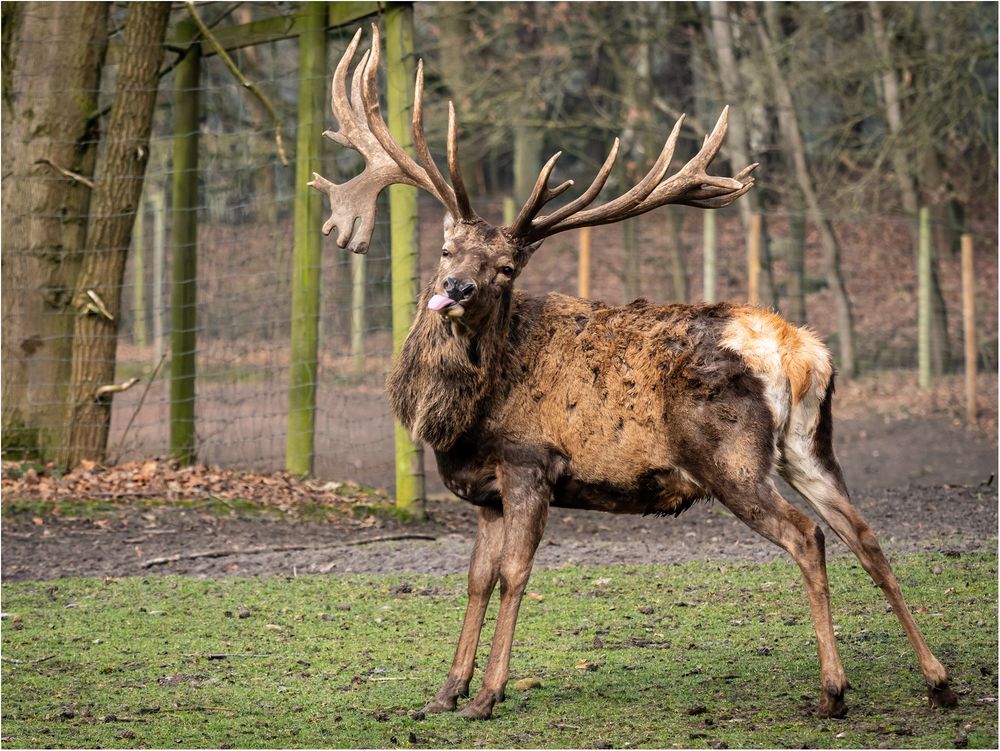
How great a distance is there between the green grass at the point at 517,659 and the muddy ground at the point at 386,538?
370 millimetres

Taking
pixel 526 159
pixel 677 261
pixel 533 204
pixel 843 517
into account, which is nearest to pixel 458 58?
pixel 526 159

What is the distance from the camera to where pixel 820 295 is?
19.9 m

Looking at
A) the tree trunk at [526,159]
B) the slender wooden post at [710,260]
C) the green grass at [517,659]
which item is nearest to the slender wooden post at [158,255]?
the tree trunk at [526,159]

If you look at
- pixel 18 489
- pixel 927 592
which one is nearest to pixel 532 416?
pixel 927 592

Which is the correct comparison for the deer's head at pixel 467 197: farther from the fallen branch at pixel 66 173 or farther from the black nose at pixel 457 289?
the fallen branch at pixel 66 173

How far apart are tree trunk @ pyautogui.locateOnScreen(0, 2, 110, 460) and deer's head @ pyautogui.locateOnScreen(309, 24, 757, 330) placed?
180 inches

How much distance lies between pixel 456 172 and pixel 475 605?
1.95 m

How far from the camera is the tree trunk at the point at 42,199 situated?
10.1 m

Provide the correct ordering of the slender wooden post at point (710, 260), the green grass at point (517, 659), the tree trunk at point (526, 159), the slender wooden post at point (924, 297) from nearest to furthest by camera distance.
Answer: the green grass at point (517, 659)
the slender wooden post at point (710, 260)
the slender wooden post at point (924, 297)
the tree trunk at point (526, 159)

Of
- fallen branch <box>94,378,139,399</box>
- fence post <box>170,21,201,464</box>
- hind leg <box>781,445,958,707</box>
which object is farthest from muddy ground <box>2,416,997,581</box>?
hind leg <box>781,445,958,707</box>

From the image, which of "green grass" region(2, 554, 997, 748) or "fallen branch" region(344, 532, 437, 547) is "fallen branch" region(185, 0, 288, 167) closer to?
"fallen branch" region(344, 532, 437, 547)

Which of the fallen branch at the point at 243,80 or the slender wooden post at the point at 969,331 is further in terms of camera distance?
the slender wooden post at the point at 969,331

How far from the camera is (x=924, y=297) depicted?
15.3 metres

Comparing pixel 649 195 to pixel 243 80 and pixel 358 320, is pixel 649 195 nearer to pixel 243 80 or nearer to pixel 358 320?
pixel 243 80
